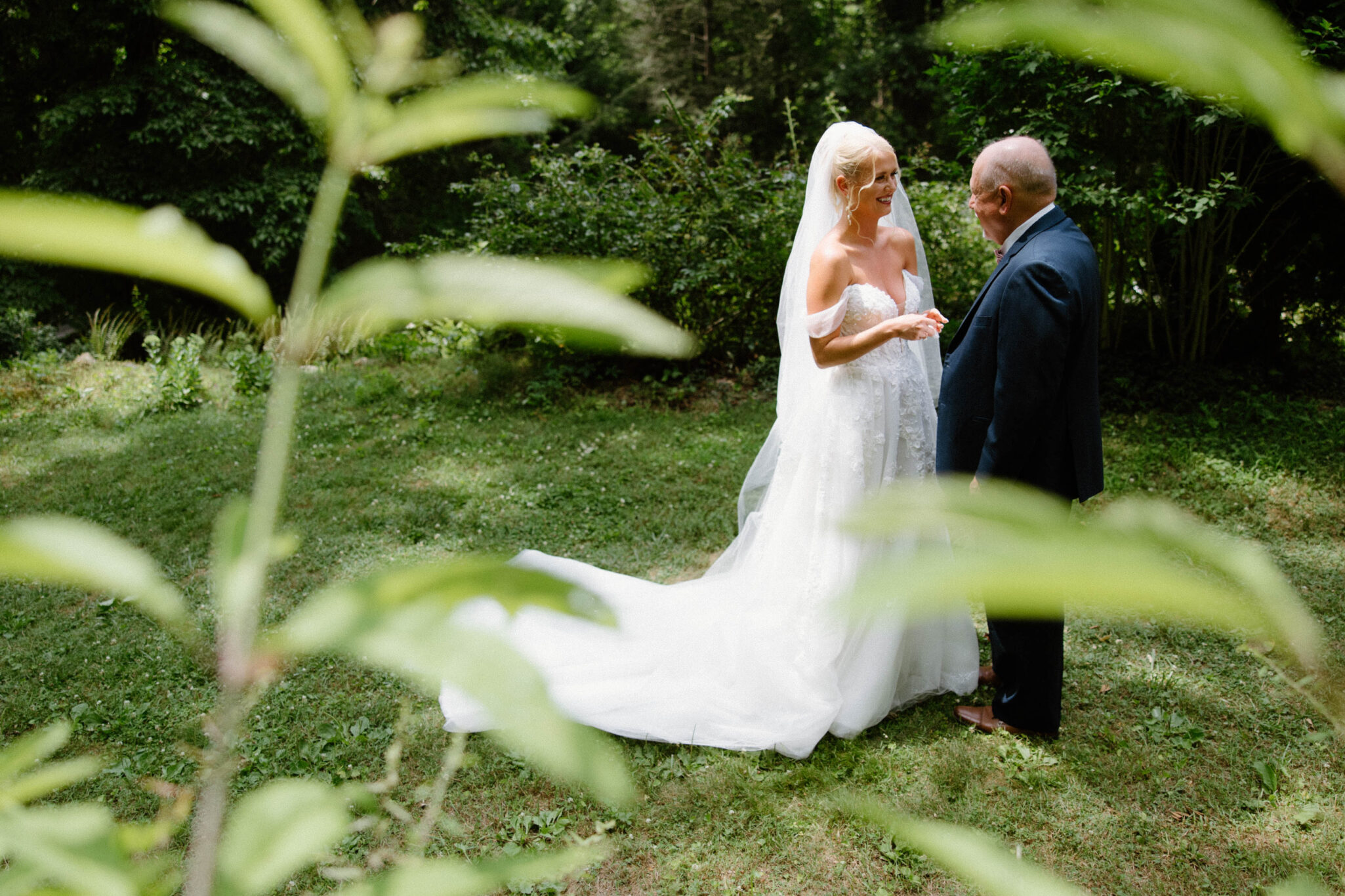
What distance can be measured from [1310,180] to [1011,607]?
8312 millimetres

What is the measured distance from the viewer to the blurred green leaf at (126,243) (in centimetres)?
36

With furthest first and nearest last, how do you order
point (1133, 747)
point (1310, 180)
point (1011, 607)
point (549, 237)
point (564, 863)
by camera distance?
point (549, 237) < point (1310, 180) < point (1133, 747) < point (564, 863) < point (1011, 607)

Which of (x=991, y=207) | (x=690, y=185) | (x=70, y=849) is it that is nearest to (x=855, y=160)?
(x=991, y=207)

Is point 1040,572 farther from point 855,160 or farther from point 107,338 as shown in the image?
point 107,338

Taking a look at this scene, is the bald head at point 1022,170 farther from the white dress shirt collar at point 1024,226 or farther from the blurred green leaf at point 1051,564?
the blurred green leaf at point 1051,564

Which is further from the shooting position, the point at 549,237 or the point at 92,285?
the point at 92,285

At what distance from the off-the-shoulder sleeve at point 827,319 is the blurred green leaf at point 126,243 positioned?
291 centimetres

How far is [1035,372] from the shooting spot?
2.73 m

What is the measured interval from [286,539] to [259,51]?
11.9 inches

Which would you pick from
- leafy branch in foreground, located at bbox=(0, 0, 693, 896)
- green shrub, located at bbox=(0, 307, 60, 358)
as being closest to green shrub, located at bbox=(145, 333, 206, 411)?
green shrub, located at bbox=(0, 307, 60, 358)

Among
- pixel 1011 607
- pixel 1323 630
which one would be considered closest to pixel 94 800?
pixel 1011 607

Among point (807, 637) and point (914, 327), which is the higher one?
point (914, 327)

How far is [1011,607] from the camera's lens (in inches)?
12.8

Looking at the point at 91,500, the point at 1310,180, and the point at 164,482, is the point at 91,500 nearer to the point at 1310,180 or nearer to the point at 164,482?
the point at 164,482
